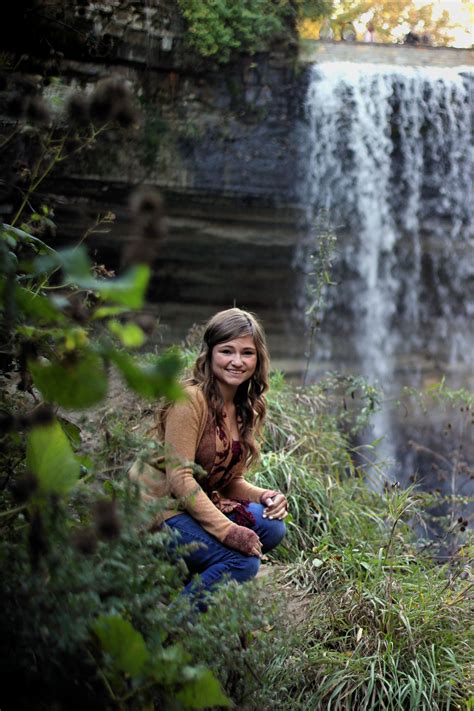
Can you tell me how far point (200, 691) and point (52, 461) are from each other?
0.49 metres

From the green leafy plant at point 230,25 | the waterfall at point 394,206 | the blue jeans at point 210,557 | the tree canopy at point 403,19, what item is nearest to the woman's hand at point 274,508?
the blue jeans at point 210,557

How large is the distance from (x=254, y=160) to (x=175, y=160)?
1.02m

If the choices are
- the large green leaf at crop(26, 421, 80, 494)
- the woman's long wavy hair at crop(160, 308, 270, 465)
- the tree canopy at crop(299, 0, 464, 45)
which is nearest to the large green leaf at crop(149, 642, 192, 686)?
the large green leaf at crop(26, 421, 80, 494)

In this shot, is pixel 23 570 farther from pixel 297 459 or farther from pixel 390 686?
pixel 297 459

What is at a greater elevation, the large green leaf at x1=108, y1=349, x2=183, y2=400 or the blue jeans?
the large green leaf at x1=108, y1=349, x2=183, y2=400

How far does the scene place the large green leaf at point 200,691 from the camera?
1407mm

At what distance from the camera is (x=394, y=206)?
37.5 ft

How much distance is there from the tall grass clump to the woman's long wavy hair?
73cm

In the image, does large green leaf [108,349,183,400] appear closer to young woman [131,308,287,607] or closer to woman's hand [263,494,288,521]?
young woman [131,308,287,607]

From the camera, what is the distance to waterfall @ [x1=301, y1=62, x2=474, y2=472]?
10867mm

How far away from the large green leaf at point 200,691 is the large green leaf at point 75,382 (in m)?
0.61

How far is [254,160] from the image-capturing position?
10.5 meters

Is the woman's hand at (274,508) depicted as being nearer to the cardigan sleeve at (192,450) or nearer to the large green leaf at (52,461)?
the cardigan sleeve at (192,450)

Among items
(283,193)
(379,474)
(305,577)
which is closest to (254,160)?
(283,193)
